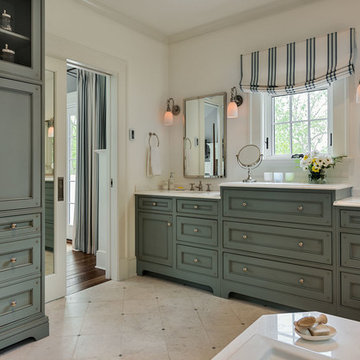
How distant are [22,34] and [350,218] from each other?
8.42 feet

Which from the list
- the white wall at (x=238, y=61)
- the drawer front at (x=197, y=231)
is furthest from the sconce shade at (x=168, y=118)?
the drawer front at (x=197, y=231)

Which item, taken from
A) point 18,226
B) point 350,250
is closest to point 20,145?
point 18,226

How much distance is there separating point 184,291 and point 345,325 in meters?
1.95

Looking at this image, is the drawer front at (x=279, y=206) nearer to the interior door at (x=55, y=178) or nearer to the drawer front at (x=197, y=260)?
the drawer front at (x=197, y=260)

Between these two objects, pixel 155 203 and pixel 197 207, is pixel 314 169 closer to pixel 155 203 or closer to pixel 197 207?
pixel 197 207

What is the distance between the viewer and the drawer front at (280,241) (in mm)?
2406

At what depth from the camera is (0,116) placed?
2.01m

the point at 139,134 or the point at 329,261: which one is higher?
the point at 139,134

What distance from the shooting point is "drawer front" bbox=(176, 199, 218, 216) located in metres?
2.96

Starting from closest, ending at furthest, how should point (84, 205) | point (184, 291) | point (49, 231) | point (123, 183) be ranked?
point (49, 231) → point (184, 291) → point (123, 183) → point (84, 205)

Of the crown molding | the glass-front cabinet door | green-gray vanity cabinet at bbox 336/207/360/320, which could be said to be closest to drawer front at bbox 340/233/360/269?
green-gray vanity cabinet at bbox 336/207/360/320

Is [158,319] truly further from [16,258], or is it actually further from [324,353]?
[324,353]

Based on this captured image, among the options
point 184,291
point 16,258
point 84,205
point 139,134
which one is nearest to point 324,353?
point 16,258

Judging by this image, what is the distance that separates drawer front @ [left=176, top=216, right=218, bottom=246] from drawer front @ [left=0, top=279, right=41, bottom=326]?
1.39 meters
